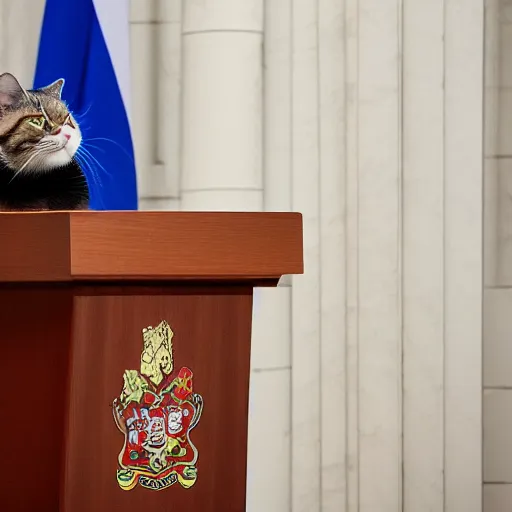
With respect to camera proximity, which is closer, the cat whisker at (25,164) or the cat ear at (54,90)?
the cat whisker at (25,164)

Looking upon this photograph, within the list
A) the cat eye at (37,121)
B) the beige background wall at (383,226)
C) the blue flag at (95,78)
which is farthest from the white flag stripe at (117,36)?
the cat eye at (37,121)

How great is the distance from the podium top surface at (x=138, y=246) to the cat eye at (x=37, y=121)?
0.21 m

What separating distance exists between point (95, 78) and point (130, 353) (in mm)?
1491

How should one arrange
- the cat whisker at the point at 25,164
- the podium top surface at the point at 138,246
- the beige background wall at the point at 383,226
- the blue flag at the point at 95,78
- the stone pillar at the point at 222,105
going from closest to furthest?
the podium top surface at the point at 138,246
the cat whisker at the point at 25,164
the blue flag at the point at 95,78
the stone pillar at the point at 222,105
the beige background wall at the point at 383,226

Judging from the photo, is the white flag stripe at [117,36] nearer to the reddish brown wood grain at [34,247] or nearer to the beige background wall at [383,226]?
the beige background wall at [383,226]

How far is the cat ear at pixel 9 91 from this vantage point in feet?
3.74

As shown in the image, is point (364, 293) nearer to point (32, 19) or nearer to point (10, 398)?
point (32, 19)

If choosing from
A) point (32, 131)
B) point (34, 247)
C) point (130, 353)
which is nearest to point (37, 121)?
point (32, 131)

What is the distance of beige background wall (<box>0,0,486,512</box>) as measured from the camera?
2.79 meters

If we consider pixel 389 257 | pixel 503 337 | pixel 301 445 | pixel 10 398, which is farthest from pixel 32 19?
pixel 10 398

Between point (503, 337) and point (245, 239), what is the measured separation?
203 centimetres

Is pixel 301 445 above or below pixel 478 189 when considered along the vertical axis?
below

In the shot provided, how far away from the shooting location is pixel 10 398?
1.02 metres

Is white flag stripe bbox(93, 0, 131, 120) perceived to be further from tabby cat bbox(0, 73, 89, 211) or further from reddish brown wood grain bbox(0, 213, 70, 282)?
reddish brown wood grain bbox(0, 213, 70, 282)
